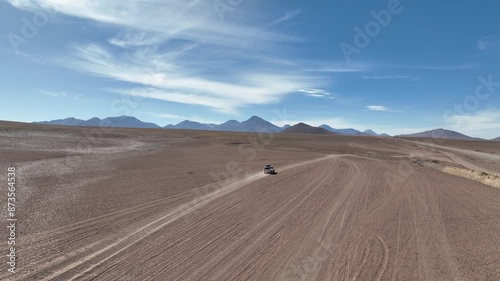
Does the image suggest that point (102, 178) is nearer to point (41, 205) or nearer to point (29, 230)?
point (41, 205)

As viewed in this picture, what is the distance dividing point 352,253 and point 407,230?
12.7 feet

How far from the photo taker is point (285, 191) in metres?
19.9

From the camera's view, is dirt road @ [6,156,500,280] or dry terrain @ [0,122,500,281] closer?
dirt road @ [6,156,500,280]

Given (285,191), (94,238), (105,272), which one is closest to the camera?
(105,272)

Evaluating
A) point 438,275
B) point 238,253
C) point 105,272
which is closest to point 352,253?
point 438,275

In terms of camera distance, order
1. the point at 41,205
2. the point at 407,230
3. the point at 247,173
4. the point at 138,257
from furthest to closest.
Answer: the point at 247,173, the point at 41,205, the point at 407,230, the point at 138,257

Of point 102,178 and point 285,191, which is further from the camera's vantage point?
point 102,178

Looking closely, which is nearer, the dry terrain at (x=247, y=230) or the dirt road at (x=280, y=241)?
the dirt road at (x=280, y=241)

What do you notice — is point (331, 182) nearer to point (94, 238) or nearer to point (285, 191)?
point (285, 191)

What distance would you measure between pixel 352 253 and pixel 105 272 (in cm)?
733

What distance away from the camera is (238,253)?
32.4 feet

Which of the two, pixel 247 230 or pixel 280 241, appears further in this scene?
pixel 247 230

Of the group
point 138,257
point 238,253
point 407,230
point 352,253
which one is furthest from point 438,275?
point 138,257

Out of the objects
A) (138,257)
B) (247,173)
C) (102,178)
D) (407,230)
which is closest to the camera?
(138,257)
